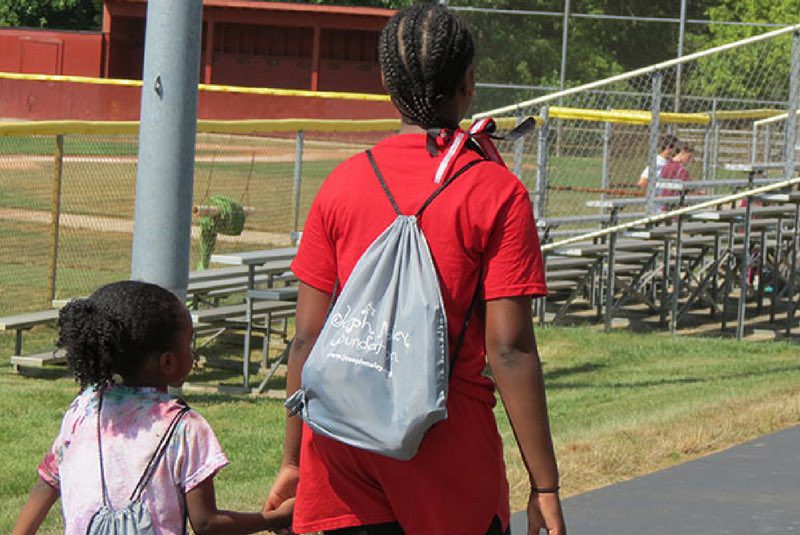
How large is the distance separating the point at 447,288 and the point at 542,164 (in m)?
11.4

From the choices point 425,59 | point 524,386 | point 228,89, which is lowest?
point 524,386

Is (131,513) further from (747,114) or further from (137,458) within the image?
(747,114)

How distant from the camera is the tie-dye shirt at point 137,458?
3.28 m

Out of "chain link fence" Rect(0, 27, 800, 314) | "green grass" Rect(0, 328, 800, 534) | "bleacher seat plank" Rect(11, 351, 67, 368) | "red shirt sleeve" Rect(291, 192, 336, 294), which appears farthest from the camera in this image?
"chain link fence" Rect(0, 27, 800, 314)

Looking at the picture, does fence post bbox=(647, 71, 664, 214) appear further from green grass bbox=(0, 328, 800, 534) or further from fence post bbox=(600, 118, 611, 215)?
fence post bbox=(600, 118, 611, 215)

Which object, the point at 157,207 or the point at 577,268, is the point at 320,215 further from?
the point at 577,268

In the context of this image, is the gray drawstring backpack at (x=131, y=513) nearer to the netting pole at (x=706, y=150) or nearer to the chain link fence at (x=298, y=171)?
the chain link fence at (x=298, y=171)

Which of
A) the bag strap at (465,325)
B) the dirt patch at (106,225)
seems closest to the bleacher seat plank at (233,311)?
the dirt patch at (106,225)

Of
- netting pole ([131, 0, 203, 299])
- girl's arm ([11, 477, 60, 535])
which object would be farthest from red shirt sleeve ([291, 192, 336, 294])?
netting pole ([131, 0, 203, 299])

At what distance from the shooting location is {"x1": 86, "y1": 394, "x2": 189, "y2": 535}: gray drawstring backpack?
326cm

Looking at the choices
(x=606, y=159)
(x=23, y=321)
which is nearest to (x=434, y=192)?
(x=23, y=321)

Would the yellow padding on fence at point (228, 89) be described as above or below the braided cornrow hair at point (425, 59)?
above

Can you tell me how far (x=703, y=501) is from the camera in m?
6.51

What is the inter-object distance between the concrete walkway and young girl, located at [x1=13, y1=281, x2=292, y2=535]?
2825 millimetres
